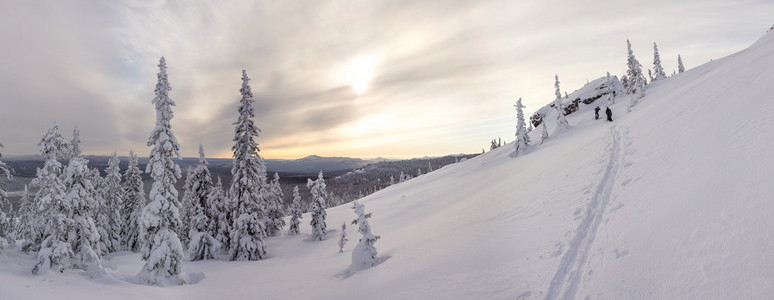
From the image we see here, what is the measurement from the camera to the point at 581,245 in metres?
9.91

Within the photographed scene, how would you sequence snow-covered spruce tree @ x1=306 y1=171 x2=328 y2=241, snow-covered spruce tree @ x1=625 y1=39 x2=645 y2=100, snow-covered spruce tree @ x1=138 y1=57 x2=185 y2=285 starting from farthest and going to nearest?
snow-covered spruce tree @ x1=625 y1=39 x2=645 y2=100, snow-covered spruce tree @ x1=306 y1=171 x2=328 y2=241, snow-covered spruce tree @ x1=138 y1=57 x2=185 y2=285

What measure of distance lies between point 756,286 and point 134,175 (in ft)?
163

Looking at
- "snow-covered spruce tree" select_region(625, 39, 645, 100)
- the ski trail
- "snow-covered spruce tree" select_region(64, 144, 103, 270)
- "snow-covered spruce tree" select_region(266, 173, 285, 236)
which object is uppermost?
"snow-covered spruce tree" select_region(625, 39, 645, 100)

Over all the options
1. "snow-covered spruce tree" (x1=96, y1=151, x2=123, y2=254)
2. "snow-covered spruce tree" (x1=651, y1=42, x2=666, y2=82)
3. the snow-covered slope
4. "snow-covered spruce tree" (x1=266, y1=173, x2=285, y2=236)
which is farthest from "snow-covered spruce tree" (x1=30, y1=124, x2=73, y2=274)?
"snow-covered spruce tree" (x1=651, y1=42, x2=666, y2=82)

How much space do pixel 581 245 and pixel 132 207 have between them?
47025 mm

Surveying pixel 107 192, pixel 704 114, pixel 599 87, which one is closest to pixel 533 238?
pixel 704 114

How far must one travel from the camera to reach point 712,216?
789cm

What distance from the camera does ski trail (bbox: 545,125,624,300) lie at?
8.15 metres

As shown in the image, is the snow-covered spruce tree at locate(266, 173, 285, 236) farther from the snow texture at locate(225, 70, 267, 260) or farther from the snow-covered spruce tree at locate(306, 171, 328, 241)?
the snow texture at locate(225, 70, 267, 260)

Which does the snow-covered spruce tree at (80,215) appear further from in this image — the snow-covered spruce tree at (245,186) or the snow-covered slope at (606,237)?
the snow-covered spruce tree at (245,186)

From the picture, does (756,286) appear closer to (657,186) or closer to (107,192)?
(657,186)

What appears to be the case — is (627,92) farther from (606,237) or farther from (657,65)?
(606,237)

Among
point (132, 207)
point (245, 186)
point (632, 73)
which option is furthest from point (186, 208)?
point (632, 73)

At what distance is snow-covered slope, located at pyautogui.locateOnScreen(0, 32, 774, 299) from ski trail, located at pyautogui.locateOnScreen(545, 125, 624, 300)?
5 cm
